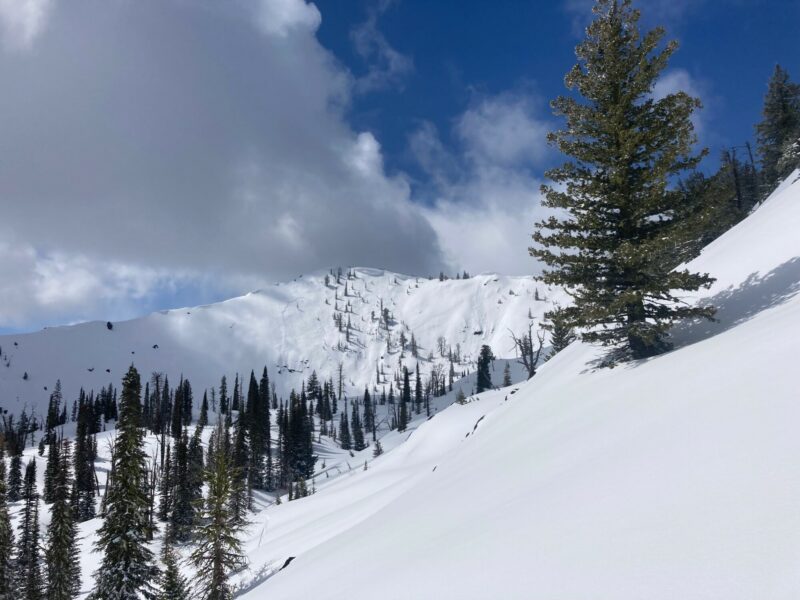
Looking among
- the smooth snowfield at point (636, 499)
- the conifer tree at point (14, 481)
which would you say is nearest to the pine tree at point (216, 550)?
the smooth snowfield at point (636, 499)

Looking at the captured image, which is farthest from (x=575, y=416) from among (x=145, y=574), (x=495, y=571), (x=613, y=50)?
(x=145, y=574)

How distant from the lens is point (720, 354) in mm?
8289

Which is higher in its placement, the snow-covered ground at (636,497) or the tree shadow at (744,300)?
the tree shadow at (744,300)

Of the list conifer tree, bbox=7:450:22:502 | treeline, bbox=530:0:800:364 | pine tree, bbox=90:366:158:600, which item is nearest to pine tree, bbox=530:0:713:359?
treeline, bbox=530:0:800:364

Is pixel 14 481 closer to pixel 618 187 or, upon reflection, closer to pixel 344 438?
pixel 344 438

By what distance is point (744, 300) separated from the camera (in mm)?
12242

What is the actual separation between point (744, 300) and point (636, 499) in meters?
10.9

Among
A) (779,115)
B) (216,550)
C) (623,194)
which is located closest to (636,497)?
(623,194)

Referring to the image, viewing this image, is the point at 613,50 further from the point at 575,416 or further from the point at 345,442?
the point at 345,442

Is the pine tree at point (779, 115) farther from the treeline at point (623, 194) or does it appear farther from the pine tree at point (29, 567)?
the pine tree at point (29, 567)

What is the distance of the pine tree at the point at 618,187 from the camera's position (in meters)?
11.9

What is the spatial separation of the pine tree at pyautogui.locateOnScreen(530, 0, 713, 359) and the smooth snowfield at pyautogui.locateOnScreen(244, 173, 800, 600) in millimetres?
1621

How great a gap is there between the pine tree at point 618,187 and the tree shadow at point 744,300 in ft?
2.18

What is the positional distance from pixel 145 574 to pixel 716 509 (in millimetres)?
29690
